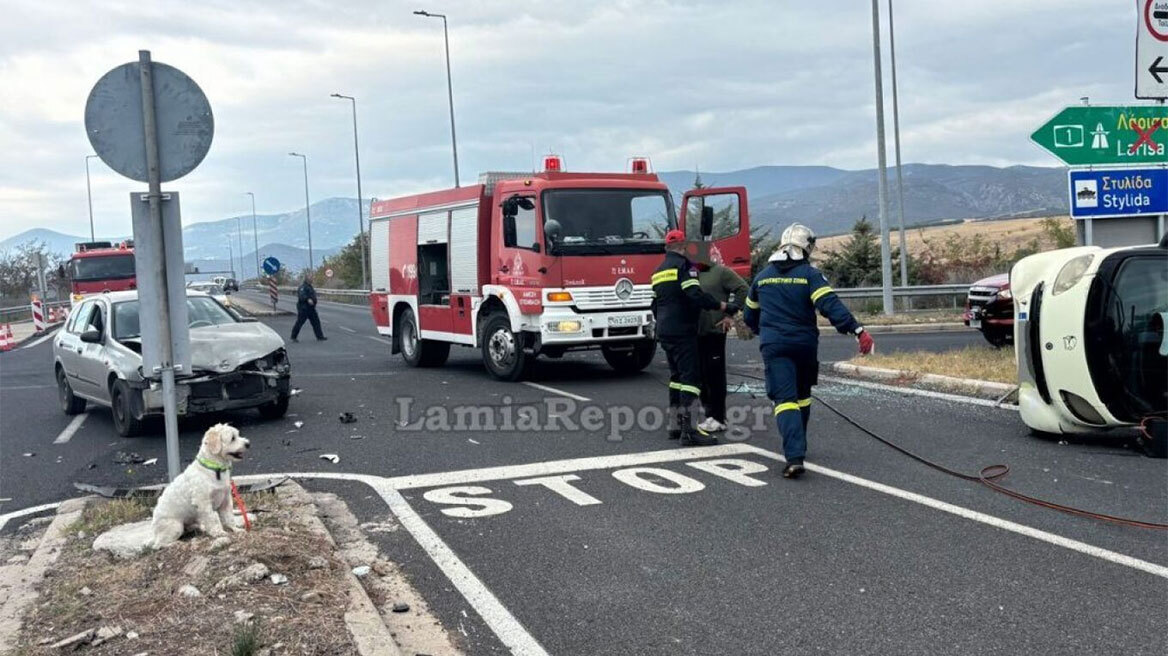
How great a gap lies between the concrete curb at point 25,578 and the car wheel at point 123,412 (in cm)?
336

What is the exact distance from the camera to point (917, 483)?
6.66 m

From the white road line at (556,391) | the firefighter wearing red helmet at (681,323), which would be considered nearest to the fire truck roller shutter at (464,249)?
the white road line at (556,391)

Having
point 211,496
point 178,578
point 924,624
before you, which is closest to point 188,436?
point 211,496

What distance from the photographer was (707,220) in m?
12.1

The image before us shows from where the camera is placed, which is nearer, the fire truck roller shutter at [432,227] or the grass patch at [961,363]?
the grass patch at [961,363]

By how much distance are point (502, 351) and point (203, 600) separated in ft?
28.9

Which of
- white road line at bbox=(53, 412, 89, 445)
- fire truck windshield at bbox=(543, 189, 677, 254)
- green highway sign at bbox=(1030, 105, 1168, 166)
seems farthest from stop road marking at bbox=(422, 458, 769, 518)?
green highway sign at bbox=(1030, 105, 1168, 166)

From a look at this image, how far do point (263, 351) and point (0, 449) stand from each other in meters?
2.68

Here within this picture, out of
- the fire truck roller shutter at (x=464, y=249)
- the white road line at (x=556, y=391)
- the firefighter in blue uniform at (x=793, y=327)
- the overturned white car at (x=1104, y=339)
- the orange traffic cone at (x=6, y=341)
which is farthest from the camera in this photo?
the orange traffic cone at (x=6, y=341)

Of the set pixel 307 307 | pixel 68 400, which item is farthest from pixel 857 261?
pixel 68 400

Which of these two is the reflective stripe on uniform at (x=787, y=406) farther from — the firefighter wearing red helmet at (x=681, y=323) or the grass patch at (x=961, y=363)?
the grass patch at (x=961, y=363)

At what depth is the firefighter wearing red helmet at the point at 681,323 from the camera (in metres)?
8.23

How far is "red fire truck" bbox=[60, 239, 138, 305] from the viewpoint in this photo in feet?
88.7

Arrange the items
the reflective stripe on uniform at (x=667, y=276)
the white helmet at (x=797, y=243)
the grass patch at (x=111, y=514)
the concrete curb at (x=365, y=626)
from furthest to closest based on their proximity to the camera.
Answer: the reflective stripe on uniform at (x=667, y=276), the white helmet at (x=797, y=243), the grass patch at (x=111, y=514), the concrete curb at (x=365, y=626)
